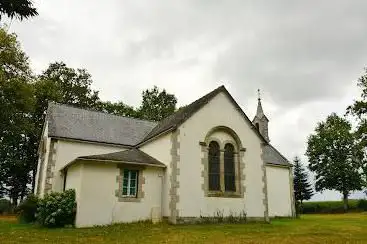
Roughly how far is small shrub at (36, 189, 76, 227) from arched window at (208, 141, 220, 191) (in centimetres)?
773

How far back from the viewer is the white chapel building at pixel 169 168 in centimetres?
1800

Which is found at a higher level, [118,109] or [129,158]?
[118,109]

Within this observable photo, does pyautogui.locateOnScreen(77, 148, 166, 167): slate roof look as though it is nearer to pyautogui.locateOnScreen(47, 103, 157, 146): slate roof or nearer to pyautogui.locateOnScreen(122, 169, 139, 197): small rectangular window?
pyautogui.locateOnScreen(122, 169, 139, 197): small rectangular window

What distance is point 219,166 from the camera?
20.4 metres

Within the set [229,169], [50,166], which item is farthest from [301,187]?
[50,166]

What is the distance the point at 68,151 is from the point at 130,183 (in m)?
6.29

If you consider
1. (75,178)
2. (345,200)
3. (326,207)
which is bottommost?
(326,207)

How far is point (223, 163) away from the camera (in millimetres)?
20656

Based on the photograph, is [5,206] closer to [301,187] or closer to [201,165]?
[201,165]

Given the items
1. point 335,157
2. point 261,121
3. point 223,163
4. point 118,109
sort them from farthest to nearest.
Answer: point 335,157
point 118,109
point 261,121
point 223,163

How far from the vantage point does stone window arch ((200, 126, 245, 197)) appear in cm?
1986

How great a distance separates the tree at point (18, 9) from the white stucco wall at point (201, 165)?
10.5 m

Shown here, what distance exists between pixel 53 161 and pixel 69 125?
10.4 feet

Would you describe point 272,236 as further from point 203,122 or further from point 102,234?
point 203,122
